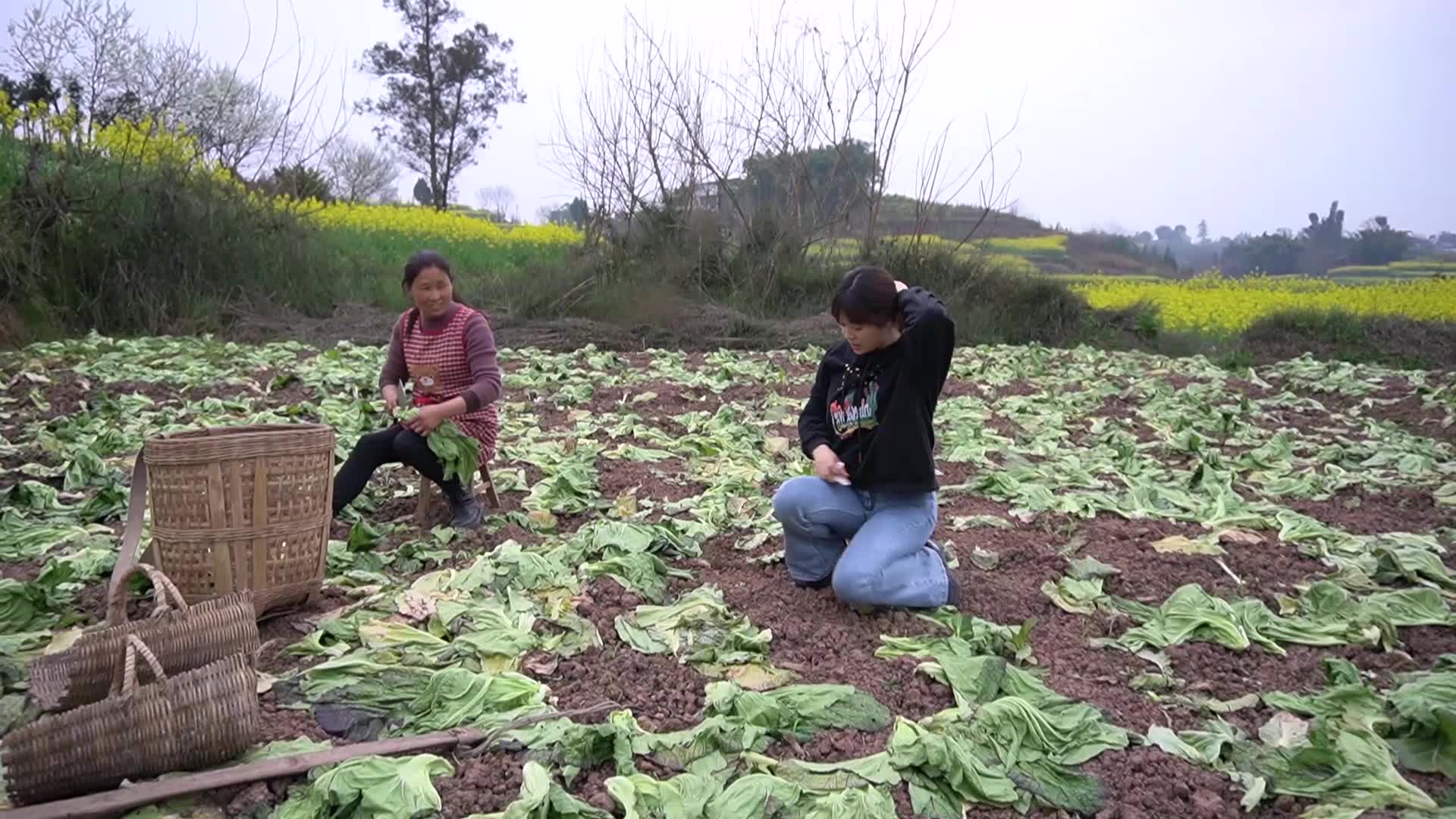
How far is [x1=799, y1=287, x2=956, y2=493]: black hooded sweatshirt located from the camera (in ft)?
11.3

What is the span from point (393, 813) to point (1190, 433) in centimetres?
619

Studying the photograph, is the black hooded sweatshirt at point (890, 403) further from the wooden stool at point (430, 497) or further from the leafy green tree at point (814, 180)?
the leafy green tree at point (814, 180)

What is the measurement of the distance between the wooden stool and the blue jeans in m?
1.71

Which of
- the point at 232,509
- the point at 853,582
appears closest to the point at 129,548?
the point at 232,509

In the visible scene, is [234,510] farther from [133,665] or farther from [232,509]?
[133,665]

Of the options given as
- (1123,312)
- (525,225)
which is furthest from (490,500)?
(525,225)

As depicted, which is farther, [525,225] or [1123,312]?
[525,225]

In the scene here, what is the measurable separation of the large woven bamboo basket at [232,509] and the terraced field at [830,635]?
9.5 inches

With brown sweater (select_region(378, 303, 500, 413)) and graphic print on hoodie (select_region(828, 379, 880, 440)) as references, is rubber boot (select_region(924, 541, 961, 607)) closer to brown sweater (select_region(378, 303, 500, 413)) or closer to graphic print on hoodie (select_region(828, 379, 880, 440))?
graphic print on hoodie (select_region(828, 379, 880, 440))

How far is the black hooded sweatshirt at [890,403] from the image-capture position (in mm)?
3459

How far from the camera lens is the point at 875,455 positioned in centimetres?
365

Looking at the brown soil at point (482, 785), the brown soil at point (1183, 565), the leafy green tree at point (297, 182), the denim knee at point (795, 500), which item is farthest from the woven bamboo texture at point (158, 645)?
the leafy green tree at point (297, 182)

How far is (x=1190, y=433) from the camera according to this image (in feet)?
23.2

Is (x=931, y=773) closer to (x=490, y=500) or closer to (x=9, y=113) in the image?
(x=490, y=500)
